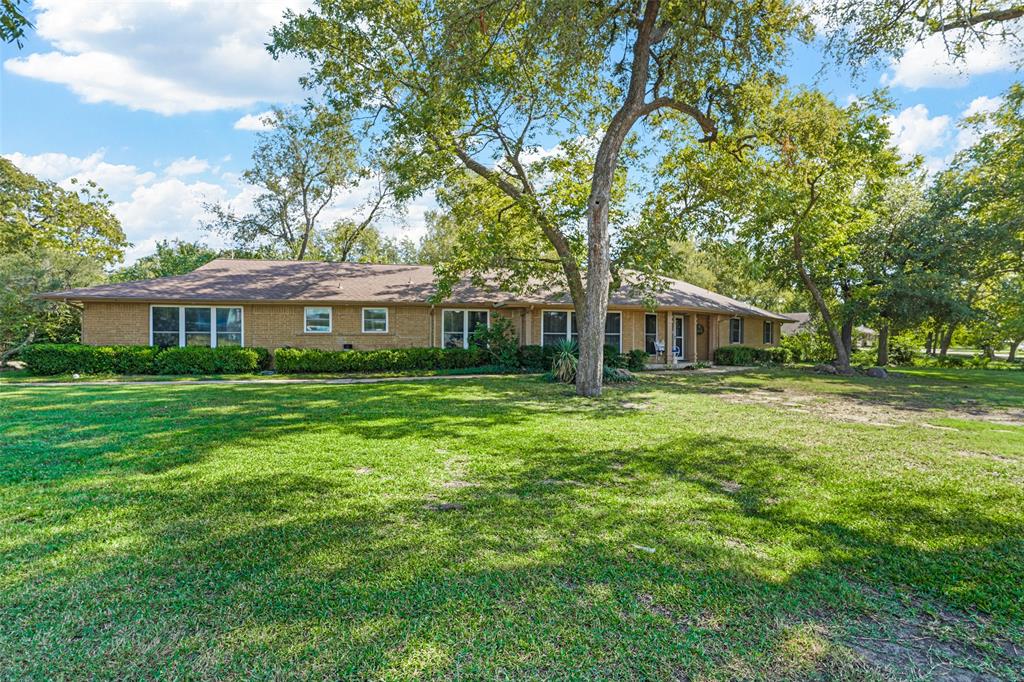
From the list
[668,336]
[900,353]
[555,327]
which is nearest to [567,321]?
[555,327]

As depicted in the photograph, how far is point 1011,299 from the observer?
2033cm

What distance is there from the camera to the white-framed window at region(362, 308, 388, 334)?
18.7 metres

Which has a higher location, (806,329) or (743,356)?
(806,329)

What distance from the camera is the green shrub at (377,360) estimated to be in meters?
16.4

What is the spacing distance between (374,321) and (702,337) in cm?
1535

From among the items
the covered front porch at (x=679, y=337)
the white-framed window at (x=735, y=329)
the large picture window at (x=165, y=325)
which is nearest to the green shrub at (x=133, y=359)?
the large picture window at (x=165, y=325)

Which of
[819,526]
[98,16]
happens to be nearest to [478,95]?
[98,16]

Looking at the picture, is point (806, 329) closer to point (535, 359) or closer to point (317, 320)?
point (535, 359)

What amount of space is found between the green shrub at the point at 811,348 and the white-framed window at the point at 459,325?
1909cm

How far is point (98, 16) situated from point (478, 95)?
311 inches

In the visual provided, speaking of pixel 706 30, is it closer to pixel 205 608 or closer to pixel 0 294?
pixel 205 608

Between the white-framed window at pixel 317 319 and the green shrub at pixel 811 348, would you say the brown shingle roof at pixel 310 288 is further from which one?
the green shrub at pixel 811 348

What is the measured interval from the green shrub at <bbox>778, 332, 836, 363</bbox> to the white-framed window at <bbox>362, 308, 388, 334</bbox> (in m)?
22.4

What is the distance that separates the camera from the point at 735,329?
2566 cm
